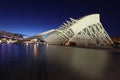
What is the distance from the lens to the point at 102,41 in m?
58.8

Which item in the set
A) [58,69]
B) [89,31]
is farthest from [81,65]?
[89,31]

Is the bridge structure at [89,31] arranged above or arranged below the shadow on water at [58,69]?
above

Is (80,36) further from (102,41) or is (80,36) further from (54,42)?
(54,42)

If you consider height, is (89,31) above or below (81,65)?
above

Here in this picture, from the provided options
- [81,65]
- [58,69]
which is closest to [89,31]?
[81,65]

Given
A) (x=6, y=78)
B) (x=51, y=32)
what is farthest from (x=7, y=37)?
(x=6, y=78)

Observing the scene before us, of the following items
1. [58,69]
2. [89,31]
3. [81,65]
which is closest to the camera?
[58,69]

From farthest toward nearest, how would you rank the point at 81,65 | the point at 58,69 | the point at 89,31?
the point at 89,31
the point at 81,65
the point at 58,69

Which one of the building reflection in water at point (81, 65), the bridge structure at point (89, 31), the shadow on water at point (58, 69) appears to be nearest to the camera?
the shadow on water at point (58, 69)

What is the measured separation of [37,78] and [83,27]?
50594 mm

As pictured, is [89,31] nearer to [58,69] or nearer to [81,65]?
[81,65]

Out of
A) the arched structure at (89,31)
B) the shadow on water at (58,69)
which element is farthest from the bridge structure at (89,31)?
the shadow on water at (58,69)

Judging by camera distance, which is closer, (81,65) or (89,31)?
(81,65)

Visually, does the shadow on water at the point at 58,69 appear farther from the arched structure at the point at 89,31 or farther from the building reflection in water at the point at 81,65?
the arched structure at the point at 89,31
